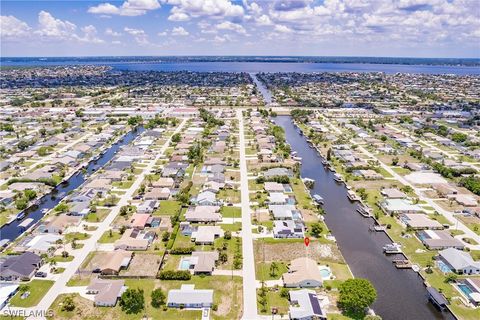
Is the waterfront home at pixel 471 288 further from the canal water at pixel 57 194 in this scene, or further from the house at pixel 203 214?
the canal water at pixel 57 194

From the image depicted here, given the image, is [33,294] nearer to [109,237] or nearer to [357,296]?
[109,237]

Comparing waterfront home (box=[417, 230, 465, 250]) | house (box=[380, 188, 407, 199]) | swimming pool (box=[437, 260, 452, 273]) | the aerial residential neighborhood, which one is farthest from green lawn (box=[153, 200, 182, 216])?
swimming pool (box=[437, 260, 452, 273])

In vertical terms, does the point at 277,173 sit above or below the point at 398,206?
above

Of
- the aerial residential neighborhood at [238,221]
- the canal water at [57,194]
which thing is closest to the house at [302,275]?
the aerial residential neighborhood at [238,221]

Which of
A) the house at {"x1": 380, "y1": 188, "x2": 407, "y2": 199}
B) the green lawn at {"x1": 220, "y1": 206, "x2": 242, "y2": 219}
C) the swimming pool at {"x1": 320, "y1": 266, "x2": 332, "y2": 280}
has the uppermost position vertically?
the house at {"x1": 380, "y1": 188, "x2": 407, "y2": 199}

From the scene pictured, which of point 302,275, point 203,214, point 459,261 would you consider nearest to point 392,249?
point 459,261

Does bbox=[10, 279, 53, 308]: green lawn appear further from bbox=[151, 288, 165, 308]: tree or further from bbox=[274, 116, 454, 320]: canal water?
bbox=[274, 116, 454, 320]: canal water
